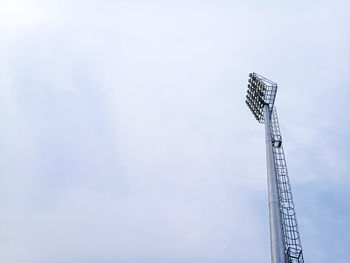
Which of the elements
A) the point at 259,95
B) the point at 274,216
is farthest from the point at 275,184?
the point at 259,95

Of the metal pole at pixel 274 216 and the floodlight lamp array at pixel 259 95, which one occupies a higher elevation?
the floodlight lamp array at pixel 259 95

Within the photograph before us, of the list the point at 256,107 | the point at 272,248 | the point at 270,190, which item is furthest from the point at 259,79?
the point at 272,248

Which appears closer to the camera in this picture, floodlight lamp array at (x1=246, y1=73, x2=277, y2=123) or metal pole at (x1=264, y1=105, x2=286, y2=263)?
metal pole at (x1=264, y1=105, x2=286, y2=263)

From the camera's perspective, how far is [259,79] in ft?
120

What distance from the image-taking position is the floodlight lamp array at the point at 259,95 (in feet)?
115

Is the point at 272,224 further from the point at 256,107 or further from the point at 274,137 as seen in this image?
the point at 256,107

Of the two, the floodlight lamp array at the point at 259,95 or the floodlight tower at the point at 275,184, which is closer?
the floodlight tower at the point at 275,184

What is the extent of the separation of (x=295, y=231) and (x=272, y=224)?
121 inches

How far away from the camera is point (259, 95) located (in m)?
35.8

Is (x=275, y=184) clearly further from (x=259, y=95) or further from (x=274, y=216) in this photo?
(x=259, y=95)

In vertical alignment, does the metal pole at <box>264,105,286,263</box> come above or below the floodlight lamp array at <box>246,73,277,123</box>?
below

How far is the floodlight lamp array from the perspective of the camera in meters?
35.0

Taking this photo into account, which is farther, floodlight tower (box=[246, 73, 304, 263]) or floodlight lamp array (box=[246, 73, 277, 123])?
floodlight lamp array (box=[246, 73, 277, 123])

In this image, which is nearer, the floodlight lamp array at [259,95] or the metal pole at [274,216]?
the metal pole at [274,216]
